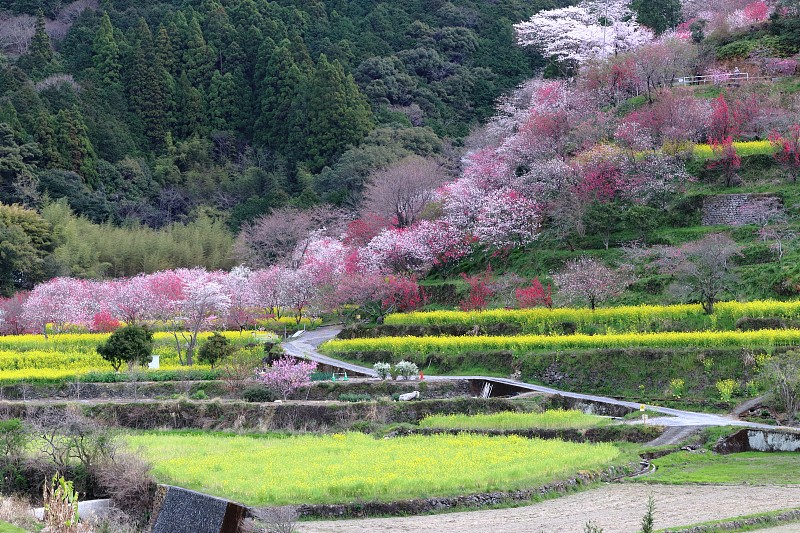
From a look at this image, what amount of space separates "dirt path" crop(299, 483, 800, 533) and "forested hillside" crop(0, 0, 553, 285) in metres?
45.2

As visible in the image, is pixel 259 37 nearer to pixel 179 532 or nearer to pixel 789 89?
pixel 789 89

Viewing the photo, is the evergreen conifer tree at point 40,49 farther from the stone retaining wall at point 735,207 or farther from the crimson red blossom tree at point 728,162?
the stone retaining wall at point 735,207

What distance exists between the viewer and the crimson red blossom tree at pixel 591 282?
38.3 m

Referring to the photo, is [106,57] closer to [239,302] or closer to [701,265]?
[239,302]

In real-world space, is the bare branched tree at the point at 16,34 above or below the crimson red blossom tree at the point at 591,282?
above

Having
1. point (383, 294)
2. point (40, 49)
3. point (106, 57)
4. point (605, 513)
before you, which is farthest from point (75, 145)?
point (605, 513)

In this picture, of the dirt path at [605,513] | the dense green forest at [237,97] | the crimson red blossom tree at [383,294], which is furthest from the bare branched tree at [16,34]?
the dirt path at [605,513]

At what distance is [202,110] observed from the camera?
82875 mm

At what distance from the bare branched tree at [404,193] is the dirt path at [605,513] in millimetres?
34752

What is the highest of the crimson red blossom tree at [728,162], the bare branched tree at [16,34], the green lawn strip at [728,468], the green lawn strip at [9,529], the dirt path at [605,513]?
the bare branched tree at [16,34]

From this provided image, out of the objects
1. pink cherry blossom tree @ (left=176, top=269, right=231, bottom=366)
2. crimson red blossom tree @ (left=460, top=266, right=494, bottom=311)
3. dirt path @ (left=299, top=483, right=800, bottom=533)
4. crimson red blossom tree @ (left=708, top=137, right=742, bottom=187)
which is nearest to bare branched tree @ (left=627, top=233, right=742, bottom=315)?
crimson red blossom tree @ (left=708, top=137, right=742, bottom=187)

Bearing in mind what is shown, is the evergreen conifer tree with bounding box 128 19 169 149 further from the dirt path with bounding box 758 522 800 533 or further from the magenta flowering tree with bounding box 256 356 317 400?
the dirt path with bounding box 758 522 800 533

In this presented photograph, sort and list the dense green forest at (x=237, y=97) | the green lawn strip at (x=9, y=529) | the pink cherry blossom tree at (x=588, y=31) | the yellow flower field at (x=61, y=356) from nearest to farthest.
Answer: the green lawn strip at (x=9, y=529) < the yellow flower field at (x=61, y=356) < the pink cherry blossom tree at (x=588, y=31) < the dense green forest at (x=237, y=97)

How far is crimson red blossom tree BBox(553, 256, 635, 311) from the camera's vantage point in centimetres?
3834
